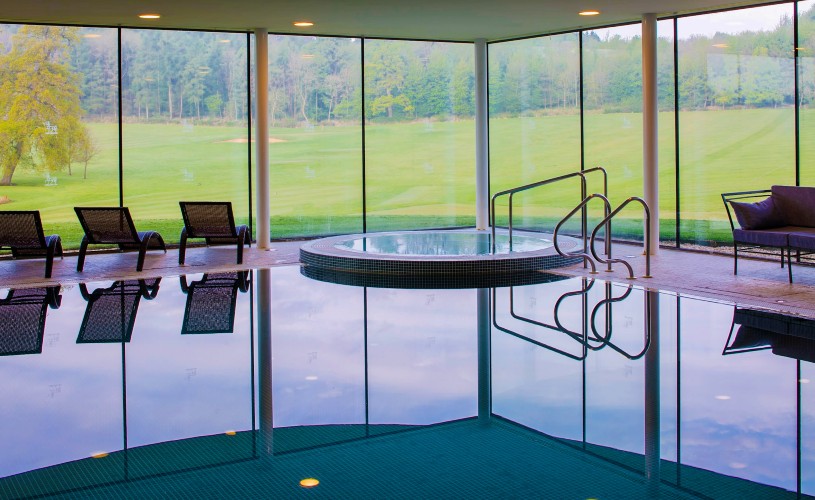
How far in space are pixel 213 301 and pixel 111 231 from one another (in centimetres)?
255

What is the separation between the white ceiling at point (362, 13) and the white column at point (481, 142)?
106 centimetres

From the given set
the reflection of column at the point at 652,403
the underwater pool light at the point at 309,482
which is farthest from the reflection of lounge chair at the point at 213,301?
the underwater pool light at the point at 309,482

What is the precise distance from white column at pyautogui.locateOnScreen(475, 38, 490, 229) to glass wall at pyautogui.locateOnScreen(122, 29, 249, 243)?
3750 mm

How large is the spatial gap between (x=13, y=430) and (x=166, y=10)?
740 centimetres

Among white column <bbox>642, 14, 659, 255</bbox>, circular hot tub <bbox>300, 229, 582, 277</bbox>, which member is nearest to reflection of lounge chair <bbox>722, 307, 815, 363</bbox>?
circular hot tub <bbox>300, 229, 582, 277</bbox>

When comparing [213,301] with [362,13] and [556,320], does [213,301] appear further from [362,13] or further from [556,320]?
[362,13]

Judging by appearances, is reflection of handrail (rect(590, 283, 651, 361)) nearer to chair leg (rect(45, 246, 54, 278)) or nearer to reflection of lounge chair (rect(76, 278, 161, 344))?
reflection of lounge chair (rect(76, 278, 161, 344))

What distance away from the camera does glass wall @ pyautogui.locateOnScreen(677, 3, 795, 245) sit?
36.9ft

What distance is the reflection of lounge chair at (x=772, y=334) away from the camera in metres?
6.36

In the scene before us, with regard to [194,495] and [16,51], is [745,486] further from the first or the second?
[16,51]

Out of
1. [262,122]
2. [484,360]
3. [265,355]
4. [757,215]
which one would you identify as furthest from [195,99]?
[484,360]

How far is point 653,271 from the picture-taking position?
1013 cm

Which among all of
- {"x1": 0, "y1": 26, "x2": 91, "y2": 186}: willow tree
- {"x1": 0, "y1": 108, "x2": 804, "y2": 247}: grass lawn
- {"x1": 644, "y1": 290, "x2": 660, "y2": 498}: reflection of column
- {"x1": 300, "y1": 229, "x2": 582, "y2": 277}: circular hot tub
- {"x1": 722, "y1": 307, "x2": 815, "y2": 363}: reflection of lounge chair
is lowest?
{"x1": 644, "y1": 290, "x2": 660, "y2": 498}: reflection of column

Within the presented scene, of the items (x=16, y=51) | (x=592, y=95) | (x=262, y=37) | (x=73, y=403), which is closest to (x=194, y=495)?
(x=73, y=403)
